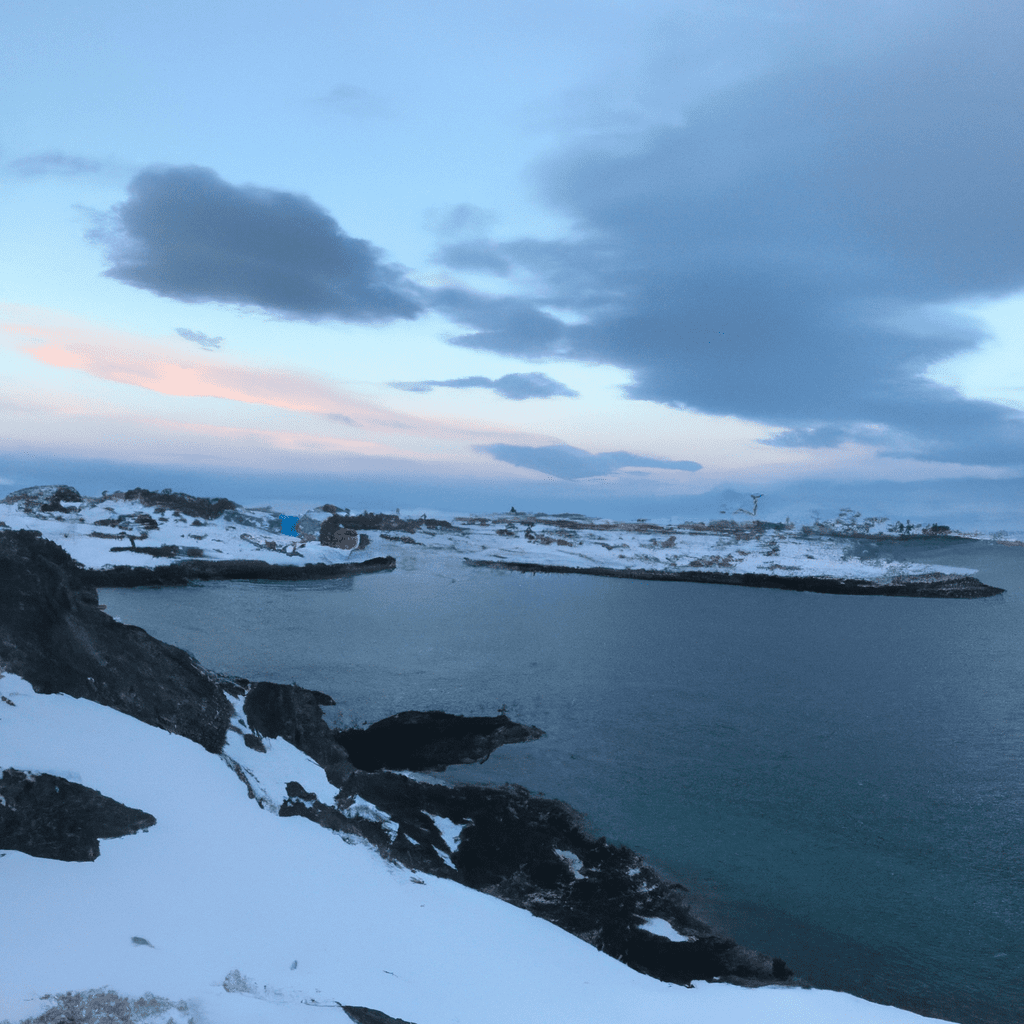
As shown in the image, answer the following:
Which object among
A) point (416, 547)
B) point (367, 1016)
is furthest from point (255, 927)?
point (416, 547)

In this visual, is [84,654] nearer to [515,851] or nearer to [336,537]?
[515,851]

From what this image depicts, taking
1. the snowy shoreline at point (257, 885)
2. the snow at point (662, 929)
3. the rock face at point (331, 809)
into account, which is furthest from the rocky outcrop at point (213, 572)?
the snow at point (662, 929)

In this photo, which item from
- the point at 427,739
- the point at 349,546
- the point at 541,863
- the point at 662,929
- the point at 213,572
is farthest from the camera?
the point at 349,546

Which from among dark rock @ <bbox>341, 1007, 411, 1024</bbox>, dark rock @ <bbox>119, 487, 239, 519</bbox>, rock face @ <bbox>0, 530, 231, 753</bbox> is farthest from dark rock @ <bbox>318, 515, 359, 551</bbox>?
dark rock @ <bbox>341, 1007, 411, 1024</bbox>

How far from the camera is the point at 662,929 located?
1094 cm

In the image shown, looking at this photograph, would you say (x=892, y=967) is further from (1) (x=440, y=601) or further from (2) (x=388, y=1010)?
(1) (x=440, y=601)

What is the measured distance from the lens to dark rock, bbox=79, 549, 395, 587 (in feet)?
163

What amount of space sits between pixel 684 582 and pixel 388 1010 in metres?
71.4

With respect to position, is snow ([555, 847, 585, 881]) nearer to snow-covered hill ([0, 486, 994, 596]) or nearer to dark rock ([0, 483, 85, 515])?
snow-covered hill ([0, 486, 994, 596])

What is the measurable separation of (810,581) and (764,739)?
55.1m

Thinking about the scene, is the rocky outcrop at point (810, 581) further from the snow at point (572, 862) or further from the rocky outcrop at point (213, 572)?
the snow at point (572, 862)

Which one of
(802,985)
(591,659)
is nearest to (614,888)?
(802,985)

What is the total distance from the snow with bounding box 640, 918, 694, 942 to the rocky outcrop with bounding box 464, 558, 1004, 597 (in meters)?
64.8

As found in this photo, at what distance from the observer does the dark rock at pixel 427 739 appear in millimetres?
17562
